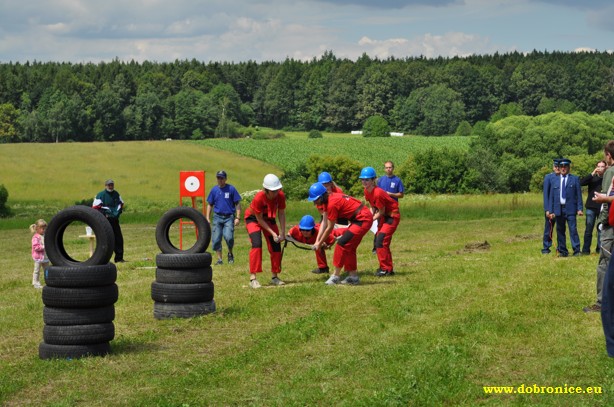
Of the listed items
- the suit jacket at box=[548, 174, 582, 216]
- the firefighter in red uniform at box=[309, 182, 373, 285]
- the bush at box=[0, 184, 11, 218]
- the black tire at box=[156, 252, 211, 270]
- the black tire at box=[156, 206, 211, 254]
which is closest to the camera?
the black tire at box=[156, 252, 211, 270]

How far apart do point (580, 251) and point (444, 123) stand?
468 feet

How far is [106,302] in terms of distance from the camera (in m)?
11.0

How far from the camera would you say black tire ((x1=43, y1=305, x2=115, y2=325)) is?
429 inches

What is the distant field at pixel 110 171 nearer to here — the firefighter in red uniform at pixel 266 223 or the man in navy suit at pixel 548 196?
the man in navy suit at pixel 548 196

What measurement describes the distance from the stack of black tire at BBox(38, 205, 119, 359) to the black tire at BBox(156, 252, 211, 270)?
2.39 meters

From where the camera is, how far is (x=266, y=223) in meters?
16.9

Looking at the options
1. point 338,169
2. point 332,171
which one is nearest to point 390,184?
point 338,169

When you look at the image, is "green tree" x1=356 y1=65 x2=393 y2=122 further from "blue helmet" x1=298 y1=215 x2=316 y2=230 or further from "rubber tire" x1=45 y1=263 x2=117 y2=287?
"rubber tire" x1=45 y1=263 x2=117 y2=287

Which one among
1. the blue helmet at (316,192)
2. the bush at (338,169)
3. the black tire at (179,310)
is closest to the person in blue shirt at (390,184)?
the blue helmet at (316,192)

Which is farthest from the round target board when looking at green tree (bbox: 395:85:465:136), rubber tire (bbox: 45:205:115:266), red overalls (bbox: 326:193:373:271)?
green tree (bbox: 395:85:465:136)

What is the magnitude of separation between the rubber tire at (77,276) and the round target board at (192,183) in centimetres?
1363

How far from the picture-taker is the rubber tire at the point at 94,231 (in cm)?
1111

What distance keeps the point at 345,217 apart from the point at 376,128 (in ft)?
451

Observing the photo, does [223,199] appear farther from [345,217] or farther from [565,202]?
[565,202]
